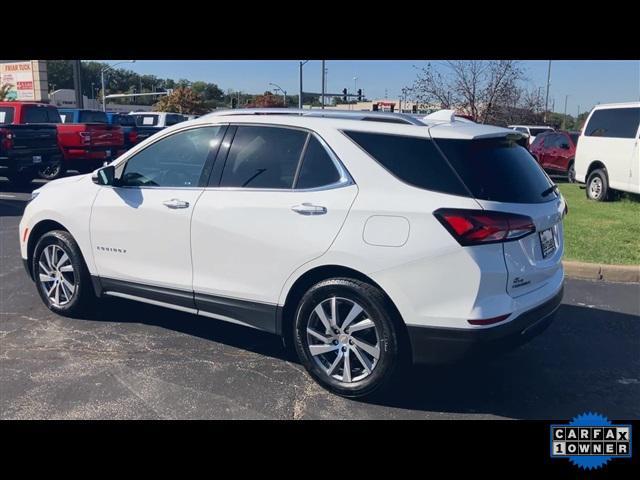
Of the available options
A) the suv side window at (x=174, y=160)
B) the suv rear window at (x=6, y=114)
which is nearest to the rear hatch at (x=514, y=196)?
the suv side window at (x=174, y=160)

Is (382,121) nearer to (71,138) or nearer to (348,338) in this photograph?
(348,338)

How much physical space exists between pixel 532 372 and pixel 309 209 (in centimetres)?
204

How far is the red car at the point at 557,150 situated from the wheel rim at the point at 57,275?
51.9ft

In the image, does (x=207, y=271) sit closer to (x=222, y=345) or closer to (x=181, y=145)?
(x=222, y=345)

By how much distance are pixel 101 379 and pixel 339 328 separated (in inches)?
67.3

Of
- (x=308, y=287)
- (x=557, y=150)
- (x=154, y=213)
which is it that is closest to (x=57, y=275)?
(x=154, y=213)

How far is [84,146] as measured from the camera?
15781 millimetres

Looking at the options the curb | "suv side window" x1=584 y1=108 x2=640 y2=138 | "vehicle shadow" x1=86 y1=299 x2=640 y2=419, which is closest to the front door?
"vehicle shadow" x1=86 y1=299 x2=640 y2=419

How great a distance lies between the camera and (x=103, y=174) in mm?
4859

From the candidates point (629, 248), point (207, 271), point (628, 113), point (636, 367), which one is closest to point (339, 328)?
point (207, 271)

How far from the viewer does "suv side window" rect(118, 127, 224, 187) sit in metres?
4.53

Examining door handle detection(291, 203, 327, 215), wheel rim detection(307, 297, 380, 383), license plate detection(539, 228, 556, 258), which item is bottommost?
wheel rim detection(307, 297, 380, 383)

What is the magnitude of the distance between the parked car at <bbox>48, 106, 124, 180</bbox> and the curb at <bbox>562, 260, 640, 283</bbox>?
12933mm
